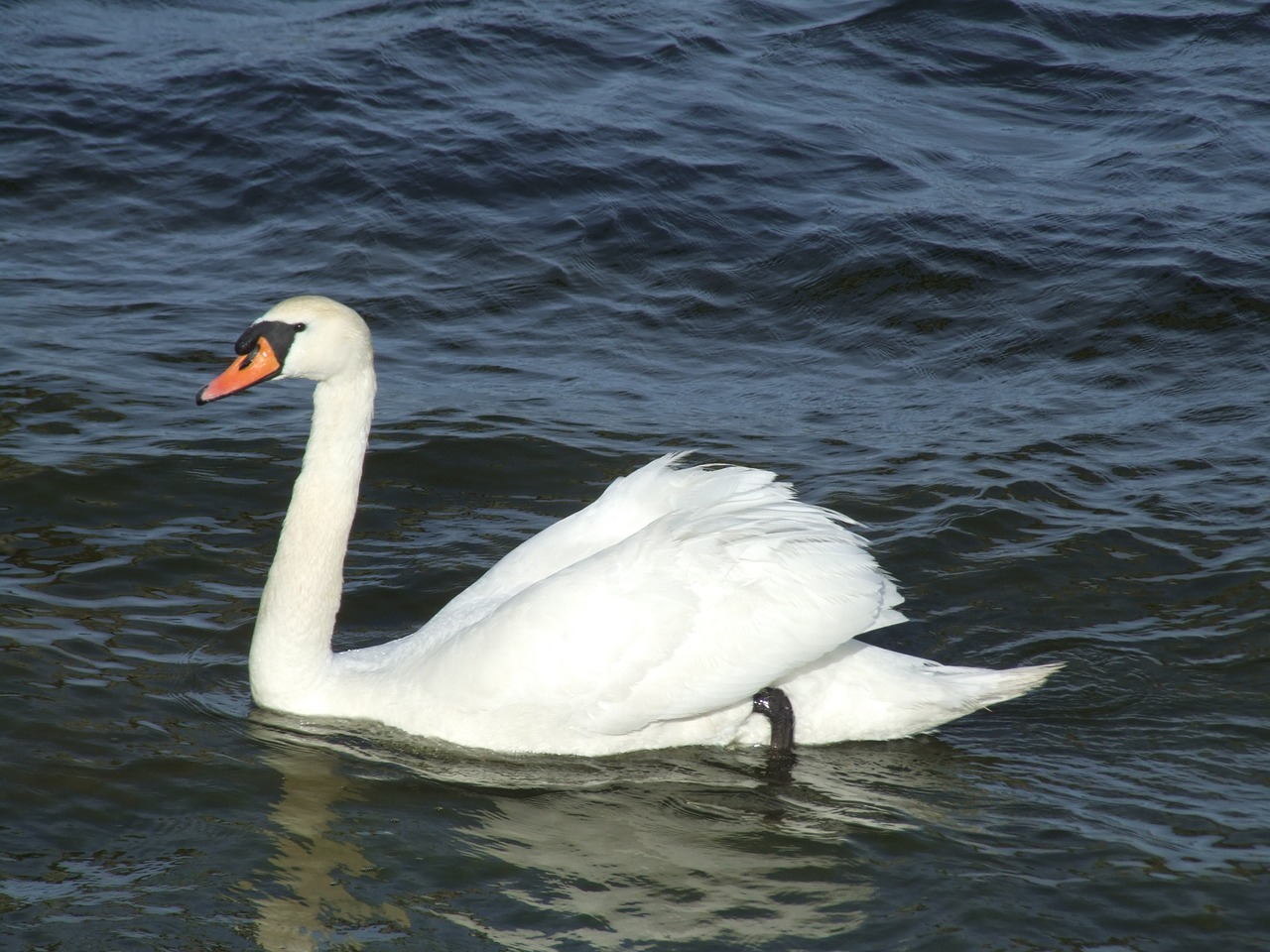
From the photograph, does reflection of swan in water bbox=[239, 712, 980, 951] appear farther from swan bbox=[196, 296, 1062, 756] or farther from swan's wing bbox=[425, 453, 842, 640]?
swan's wing bbox=[425, 453, 842, 640]

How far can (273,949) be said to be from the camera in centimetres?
431

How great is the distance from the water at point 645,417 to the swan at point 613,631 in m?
0.17

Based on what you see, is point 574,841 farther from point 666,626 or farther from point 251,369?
point 251,369

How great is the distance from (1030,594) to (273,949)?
3.73 m

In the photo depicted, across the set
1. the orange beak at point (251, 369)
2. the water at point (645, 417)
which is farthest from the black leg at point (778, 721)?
the orange beak at point (251, 369)

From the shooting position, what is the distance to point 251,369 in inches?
218

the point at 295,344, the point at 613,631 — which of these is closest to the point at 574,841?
the point at 613,631

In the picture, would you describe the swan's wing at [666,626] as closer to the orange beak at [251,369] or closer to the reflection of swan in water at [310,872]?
the reflection of swan in water at [310,872]

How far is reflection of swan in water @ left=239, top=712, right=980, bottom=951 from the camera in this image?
446 cm

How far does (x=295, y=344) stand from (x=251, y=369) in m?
0.17

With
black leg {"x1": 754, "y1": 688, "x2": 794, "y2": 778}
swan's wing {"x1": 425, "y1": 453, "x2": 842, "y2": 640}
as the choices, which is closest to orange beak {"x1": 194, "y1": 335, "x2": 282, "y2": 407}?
swan's wing {"x1": 425, "y1": 453, "x2": 842, "y2": 640}

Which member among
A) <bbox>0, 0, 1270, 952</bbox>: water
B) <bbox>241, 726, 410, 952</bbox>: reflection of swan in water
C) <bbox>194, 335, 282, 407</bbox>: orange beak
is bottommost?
<bbox>241, 726, 410, 952</bbox>: reflection of swan in water

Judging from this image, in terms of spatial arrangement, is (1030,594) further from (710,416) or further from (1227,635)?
(710,416)

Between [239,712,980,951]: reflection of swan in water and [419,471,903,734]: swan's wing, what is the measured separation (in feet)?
0.93
